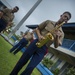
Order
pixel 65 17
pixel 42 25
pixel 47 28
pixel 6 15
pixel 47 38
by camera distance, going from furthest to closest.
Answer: pixel 6 15, pixel 42 25, pixel 47 28, pixel 65 17, pixel 47 38

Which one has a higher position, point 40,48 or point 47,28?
point 47,28

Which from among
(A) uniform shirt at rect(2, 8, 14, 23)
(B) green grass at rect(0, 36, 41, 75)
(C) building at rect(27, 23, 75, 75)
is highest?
(A) uniform shirt at rect(2, 8, 14, 23)

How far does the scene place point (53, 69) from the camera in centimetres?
2158

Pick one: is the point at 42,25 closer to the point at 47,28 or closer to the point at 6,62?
the point at 47,28

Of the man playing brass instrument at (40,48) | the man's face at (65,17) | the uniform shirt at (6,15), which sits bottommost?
the uniform shirt at (6,15)

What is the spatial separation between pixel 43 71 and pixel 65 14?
6.31m

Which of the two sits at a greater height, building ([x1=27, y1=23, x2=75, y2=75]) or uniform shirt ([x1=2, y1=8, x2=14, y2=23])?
uniform shirt ([x1=2, y1=8, x2=14, y2=23])

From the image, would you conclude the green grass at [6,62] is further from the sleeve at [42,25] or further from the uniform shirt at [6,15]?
the sleeve at [42,25]

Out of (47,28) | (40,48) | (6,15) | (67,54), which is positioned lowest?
(67,54)

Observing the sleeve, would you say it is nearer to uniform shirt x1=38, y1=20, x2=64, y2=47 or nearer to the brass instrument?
uniform shirt x1=38, y1=20, x2=64, y2=47

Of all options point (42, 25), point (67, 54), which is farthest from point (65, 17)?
point (67, 54)

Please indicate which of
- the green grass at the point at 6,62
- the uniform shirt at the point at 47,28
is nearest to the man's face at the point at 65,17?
the uniform shirt at the point at 47,28

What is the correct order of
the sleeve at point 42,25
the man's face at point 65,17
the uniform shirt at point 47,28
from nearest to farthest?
1. the man's face at point 65,17
2. the uniform shirt at point 47,28
3. the sleeve at point 42,25

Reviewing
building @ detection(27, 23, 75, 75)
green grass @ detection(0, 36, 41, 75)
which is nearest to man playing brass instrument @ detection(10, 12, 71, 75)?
green grass @ detection(0, 36, 41, 75)
